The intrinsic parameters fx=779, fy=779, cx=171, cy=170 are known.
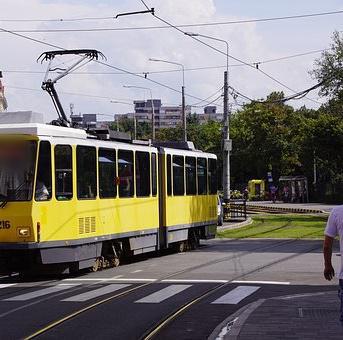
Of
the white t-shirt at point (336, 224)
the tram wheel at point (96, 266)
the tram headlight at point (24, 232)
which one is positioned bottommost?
the tram wheel at point (96, 266)

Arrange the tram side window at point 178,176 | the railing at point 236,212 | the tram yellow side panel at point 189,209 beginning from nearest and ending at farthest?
1. the tram yellow side panel at point 189,209
2. the tram side window at point 178,176
3. the railing at point 236,212

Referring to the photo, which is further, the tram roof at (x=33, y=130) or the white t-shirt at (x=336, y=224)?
the tram roof at (x=33, y=130)

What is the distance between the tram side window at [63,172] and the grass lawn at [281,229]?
1672 centimetres

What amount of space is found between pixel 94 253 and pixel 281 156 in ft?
244

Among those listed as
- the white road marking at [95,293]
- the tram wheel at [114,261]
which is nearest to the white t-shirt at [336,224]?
the white road marking at [95,293]

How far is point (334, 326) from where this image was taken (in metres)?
9.78

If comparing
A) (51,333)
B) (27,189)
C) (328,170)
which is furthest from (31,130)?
(328,170)

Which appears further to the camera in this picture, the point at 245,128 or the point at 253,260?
the point at 245,128

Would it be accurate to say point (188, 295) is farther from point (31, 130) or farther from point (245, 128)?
point (245, 128)

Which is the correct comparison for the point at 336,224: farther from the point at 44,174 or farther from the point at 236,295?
the point at 44,174

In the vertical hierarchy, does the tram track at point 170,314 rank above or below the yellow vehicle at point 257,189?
below

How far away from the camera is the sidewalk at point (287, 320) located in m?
9.16

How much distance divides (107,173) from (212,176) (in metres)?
8.97

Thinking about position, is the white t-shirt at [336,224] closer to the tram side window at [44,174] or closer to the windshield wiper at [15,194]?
the tram side window at [44,174]
